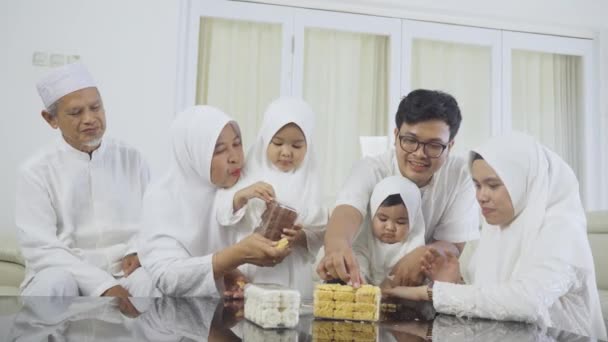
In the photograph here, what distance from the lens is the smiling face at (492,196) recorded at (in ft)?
6.02

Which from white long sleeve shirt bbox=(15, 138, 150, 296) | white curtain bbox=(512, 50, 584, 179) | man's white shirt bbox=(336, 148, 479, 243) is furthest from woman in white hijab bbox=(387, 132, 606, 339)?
white curtain bbox=(512, 50, 584, 179)

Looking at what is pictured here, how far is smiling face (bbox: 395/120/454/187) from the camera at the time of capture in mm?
2096

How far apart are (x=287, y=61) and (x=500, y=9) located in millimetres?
1815

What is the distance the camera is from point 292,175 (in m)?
2.04

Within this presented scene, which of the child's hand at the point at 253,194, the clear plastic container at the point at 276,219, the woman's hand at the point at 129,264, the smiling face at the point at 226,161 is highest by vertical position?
the smiling face at the point at 226,161

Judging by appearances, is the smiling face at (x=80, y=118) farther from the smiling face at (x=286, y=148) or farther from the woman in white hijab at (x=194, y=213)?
the smiling face at (x=286, y=148)

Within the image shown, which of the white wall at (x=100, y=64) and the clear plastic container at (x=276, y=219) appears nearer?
the clear plastic container at (x=276, y=219)

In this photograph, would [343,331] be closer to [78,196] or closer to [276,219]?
[276,219]

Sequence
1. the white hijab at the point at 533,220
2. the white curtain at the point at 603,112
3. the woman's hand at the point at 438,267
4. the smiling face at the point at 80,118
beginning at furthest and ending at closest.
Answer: the white curtain at the point at 603,112
the smiling face at the point at 80,118
the woman's hand at the point at 438,267
the white hijab at the point at 533,220

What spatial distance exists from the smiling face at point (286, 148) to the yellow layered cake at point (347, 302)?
67 centimetres

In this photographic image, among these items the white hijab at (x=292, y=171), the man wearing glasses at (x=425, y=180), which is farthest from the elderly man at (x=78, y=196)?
the man wearing glasses at (x=425, y=180)

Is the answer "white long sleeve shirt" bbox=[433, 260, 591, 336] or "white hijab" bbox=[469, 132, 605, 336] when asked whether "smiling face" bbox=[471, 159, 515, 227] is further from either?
"white long sleeve shirt" bbox=[433, 260, 591, 336]

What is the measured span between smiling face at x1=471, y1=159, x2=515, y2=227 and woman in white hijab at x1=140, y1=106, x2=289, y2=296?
0.61 meters

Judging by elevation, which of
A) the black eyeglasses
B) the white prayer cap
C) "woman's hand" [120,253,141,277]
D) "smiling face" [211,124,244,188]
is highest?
the white prayer cap
